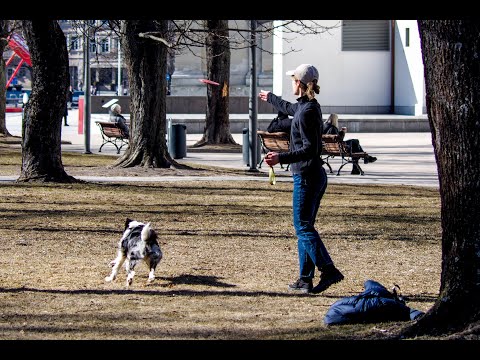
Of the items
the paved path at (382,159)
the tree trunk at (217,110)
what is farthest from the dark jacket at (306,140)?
the tree trunk at (217,110)

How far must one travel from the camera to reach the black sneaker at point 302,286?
28.3 feet

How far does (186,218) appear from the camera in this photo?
1352 cm

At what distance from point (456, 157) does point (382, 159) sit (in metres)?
19.2

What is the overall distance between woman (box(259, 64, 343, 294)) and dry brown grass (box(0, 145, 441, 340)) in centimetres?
38

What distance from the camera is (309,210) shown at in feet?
27.1

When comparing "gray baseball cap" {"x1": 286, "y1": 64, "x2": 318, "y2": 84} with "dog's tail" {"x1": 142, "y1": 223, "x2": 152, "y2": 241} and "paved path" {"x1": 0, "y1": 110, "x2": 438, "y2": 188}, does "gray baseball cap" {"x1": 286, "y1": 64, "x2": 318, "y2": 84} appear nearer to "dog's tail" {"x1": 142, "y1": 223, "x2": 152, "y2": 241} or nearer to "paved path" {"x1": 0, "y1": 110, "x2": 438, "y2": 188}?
"dog's tail" {"x1": 142, "y1": 223, "x2": 152, "y2": 241}

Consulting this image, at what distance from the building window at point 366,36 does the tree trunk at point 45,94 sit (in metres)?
33.6

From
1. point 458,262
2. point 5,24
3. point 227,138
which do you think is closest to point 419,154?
point 227,138

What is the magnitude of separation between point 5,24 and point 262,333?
28.0 m

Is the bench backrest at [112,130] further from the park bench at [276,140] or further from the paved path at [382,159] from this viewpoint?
the park bench at [276,140]

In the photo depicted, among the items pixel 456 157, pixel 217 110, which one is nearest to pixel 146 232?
pixel 456 157

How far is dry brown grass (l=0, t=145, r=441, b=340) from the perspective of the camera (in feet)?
24.2

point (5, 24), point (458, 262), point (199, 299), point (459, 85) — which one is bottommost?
point (199, 299)

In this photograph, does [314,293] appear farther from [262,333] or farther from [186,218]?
[186,218]
